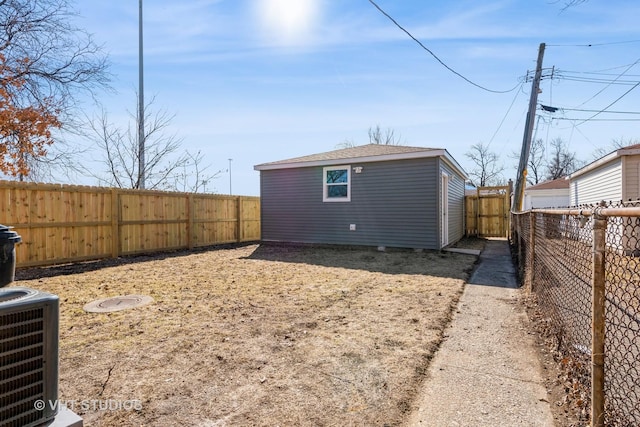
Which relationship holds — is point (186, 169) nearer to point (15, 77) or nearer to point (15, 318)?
point (15, 77)

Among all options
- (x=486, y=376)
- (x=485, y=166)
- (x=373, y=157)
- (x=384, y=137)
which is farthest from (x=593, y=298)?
(x=485, y=166)

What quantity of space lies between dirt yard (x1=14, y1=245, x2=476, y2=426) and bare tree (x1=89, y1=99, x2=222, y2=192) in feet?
28.0

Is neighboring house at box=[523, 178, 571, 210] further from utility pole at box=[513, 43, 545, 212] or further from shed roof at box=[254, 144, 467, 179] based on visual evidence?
shed roof at box=[254, 144, 467, 179]

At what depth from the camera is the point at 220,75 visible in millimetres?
10648

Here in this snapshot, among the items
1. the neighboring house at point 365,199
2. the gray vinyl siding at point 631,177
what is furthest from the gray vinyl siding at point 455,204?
the gray vinyl siding at point 631,177

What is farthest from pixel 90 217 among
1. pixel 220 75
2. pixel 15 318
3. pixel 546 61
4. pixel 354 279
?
pixel 546 61

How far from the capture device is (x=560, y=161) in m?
36.0

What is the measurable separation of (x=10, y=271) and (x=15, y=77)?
10.5 m

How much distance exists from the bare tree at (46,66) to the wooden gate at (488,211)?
1470 cm

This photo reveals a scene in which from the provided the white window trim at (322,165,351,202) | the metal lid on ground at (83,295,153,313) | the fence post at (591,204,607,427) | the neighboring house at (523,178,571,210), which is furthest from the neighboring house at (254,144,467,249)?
the neighboring house at (523,178,571,210)

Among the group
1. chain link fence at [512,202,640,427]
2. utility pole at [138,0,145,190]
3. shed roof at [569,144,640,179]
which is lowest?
chain link fence at [512,202,640,427]

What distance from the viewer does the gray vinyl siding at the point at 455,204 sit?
10909 millimetres

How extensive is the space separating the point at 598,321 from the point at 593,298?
0.37 ft

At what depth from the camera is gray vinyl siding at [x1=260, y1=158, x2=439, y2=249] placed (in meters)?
9.12
